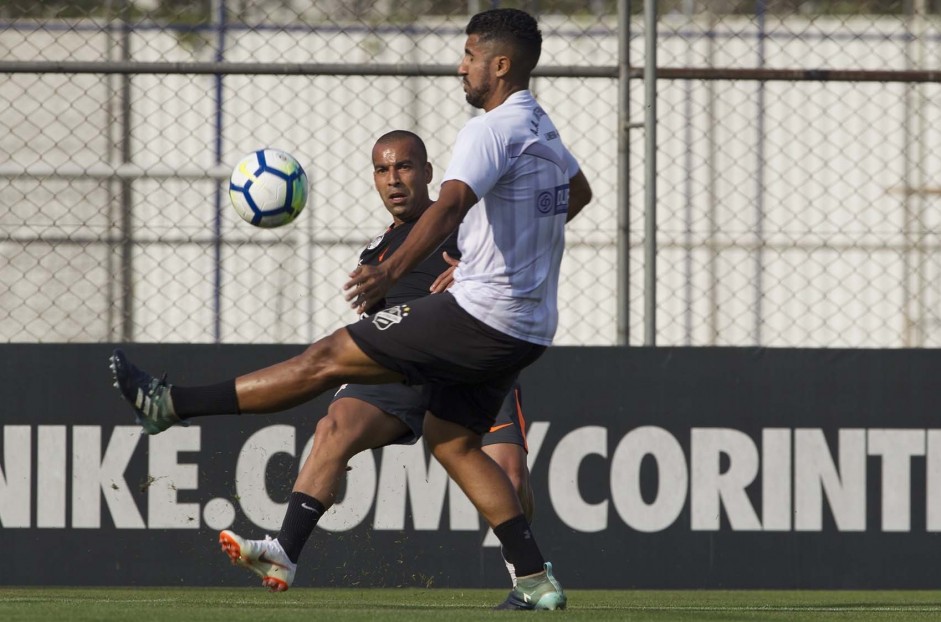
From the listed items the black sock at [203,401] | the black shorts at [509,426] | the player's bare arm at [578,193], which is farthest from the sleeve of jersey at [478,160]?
the black shorts at [509,426]

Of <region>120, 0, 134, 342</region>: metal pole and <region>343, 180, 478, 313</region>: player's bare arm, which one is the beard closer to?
<region>343, 180, 478, 313</region>: player's bare arm

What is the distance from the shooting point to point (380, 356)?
457cm

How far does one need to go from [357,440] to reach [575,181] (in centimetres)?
133

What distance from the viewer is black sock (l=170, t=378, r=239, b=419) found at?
453cm

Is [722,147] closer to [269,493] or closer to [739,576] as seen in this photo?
[739,576]

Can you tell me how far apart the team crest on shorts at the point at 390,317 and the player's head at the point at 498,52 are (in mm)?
795

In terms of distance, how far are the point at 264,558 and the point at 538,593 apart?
99 centimetres

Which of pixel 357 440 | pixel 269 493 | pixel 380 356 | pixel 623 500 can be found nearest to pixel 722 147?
pixel 623 500

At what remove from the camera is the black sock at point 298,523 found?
507 cm

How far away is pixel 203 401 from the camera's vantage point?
4.54 m

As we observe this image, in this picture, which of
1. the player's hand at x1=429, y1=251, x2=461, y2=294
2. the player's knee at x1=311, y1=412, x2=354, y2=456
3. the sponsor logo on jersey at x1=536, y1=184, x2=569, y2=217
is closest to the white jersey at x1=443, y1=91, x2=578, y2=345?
the sponsor logo on jersey at x1=536, y1=184, x2=569, y2=217

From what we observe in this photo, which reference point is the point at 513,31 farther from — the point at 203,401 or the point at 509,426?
the point at 509,426

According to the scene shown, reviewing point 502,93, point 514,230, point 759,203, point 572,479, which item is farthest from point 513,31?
point 759,203

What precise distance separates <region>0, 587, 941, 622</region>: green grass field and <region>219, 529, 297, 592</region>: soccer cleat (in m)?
0.12
